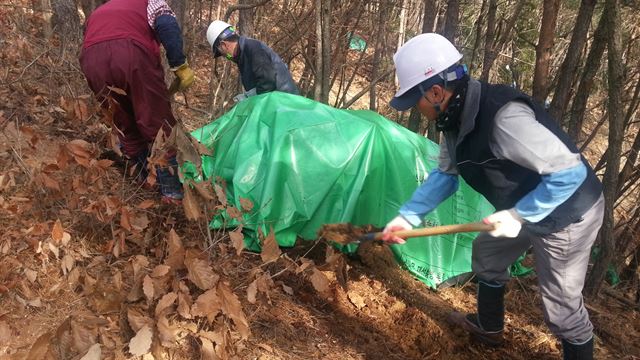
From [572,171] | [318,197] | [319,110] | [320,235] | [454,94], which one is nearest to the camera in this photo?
[572,171]

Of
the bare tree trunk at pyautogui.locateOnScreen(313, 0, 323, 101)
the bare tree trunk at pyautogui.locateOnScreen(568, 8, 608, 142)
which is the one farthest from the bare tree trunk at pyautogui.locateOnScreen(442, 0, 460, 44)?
the bare tree trunk at pyautogui.locateOnScreen(568, 8, 608, 142)

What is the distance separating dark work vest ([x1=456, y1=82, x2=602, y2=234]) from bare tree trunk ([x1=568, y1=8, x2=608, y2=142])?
187cm

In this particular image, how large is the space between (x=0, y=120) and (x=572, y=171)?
330 cm

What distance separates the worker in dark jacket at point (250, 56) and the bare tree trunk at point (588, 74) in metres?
2.44

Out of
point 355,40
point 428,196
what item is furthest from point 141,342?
point 355,40

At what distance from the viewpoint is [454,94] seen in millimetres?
1976

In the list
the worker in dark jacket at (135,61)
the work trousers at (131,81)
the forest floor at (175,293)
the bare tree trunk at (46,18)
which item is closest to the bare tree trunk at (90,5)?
the bare tree trunk at (46,18)

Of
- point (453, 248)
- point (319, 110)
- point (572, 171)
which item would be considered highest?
point (572, 171)

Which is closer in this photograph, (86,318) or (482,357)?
(86,318)

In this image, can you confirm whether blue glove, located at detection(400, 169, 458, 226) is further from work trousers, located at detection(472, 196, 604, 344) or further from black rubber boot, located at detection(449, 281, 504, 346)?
black rubber boot, located at detection(449, 281, 504, 346)

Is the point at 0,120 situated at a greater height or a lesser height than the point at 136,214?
greater

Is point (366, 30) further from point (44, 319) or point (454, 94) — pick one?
point (44, 319)

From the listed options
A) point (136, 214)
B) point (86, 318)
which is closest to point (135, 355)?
point (86, 318)

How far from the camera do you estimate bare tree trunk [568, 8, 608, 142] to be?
3.44 m
